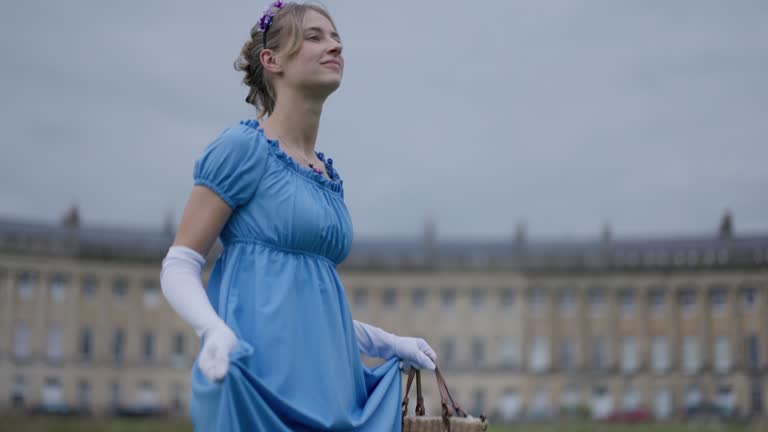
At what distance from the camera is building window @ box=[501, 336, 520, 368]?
2931 inches

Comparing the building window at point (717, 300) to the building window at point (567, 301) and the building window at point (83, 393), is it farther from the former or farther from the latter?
the building window at point (83, 393)

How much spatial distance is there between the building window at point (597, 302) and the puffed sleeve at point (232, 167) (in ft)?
242

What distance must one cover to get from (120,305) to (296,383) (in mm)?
74499

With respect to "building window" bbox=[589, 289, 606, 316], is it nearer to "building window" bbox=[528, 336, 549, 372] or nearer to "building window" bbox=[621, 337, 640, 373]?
"building window" bbox=[621, 337, 640, 373]

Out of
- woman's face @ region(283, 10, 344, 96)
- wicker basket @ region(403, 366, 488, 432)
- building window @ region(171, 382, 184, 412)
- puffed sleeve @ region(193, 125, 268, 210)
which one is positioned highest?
woman's face @ region(283, 10, 344, 96)

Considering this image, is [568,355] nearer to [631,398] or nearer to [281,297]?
[631,398]

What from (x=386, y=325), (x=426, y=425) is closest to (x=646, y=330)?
(x=386, y=325)

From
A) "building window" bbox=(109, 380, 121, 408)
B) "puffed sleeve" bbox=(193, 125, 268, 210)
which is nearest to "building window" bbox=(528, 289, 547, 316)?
"building window" bbox=(109, 380, 121, 408)

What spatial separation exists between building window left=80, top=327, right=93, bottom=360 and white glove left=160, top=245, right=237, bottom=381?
73756 millimetres

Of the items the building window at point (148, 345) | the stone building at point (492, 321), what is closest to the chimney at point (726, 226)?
the stone building at point (492, 321)

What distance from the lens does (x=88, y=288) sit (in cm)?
7544

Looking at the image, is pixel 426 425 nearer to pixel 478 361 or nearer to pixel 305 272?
pixel 305 272

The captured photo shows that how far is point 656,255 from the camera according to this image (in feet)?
250

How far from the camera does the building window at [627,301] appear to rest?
2968 inches
